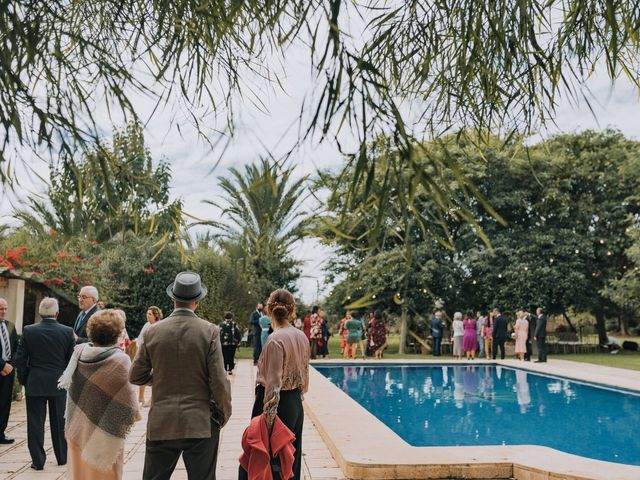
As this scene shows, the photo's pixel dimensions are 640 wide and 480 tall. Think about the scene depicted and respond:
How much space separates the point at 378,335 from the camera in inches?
742

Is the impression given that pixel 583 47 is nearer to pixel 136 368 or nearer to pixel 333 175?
pixel 333 175

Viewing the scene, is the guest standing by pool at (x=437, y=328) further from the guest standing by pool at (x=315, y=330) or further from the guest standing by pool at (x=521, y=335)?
the guest standing by pool at (x=315, y=330)

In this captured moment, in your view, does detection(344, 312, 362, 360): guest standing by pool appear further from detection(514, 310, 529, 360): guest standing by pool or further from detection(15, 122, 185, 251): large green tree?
detection(15, 122, 185, 251): large green tree

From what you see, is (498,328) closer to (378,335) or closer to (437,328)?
(437,328)

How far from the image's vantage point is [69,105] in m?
1.71

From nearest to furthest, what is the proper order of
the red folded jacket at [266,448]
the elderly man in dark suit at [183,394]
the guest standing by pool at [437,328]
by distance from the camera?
the elderly man in dark suit at [183,394] → the red folded jacket at [266,448] → the guest standing by pool at [437,328]

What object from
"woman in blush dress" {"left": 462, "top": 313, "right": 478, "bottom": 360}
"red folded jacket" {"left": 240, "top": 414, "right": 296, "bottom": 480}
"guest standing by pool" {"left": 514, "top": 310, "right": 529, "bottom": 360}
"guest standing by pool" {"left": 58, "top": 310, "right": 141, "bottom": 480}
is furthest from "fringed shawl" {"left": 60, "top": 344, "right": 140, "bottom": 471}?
"woman in blush dress" {"left": 462, "top": 313, "right": 478, "bottom": 360}

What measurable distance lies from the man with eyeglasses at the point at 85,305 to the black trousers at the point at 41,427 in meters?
0.77

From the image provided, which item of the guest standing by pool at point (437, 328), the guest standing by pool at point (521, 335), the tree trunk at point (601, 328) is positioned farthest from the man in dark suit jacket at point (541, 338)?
the tree trunk at point (601, 328)

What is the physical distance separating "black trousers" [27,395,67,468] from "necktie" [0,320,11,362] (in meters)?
1.15

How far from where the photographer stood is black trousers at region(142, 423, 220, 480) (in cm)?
338

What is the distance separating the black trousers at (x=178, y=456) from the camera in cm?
338

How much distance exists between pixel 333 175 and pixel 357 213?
0.18m

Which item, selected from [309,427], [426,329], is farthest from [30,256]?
[426,329]
